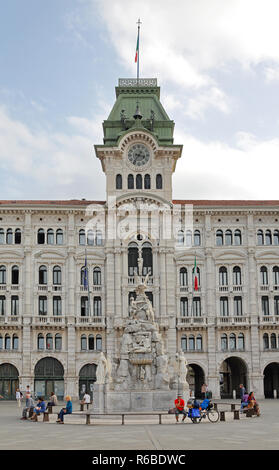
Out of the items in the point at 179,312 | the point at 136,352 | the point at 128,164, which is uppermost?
the point at 128,164

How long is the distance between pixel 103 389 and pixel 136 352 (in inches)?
130

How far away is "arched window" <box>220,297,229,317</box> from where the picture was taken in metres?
71.6

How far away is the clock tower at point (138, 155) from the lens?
239 ft

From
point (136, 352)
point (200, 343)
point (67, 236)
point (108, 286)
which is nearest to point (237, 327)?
point (200, 343)

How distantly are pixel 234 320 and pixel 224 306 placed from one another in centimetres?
194

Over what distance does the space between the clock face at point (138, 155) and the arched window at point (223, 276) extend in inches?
570

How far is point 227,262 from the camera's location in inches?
2859

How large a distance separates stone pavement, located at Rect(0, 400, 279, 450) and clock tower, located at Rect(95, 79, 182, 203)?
39.4 metres

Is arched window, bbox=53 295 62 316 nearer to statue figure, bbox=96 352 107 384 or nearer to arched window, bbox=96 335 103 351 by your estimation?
arched window, bbox=96 335 103 351

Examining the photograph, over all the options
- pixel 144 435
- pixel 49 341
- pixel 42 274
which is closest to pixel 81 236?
pixel 42 274

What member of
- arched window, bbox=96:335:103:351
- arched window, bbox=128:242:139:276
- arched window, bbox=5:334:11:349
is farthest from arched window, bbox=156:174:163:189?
arched window, bbox=5:334:11:349

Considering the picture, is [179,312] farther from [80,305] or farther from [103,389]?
[103,389]

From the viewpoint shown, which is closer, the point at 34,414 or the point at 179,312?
the point at 34,414

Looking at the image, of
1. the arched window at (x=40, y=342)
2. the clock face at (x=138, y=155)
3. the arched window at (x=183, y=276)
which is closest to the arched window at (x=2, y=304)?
the arched window at (x=40, y=342)
